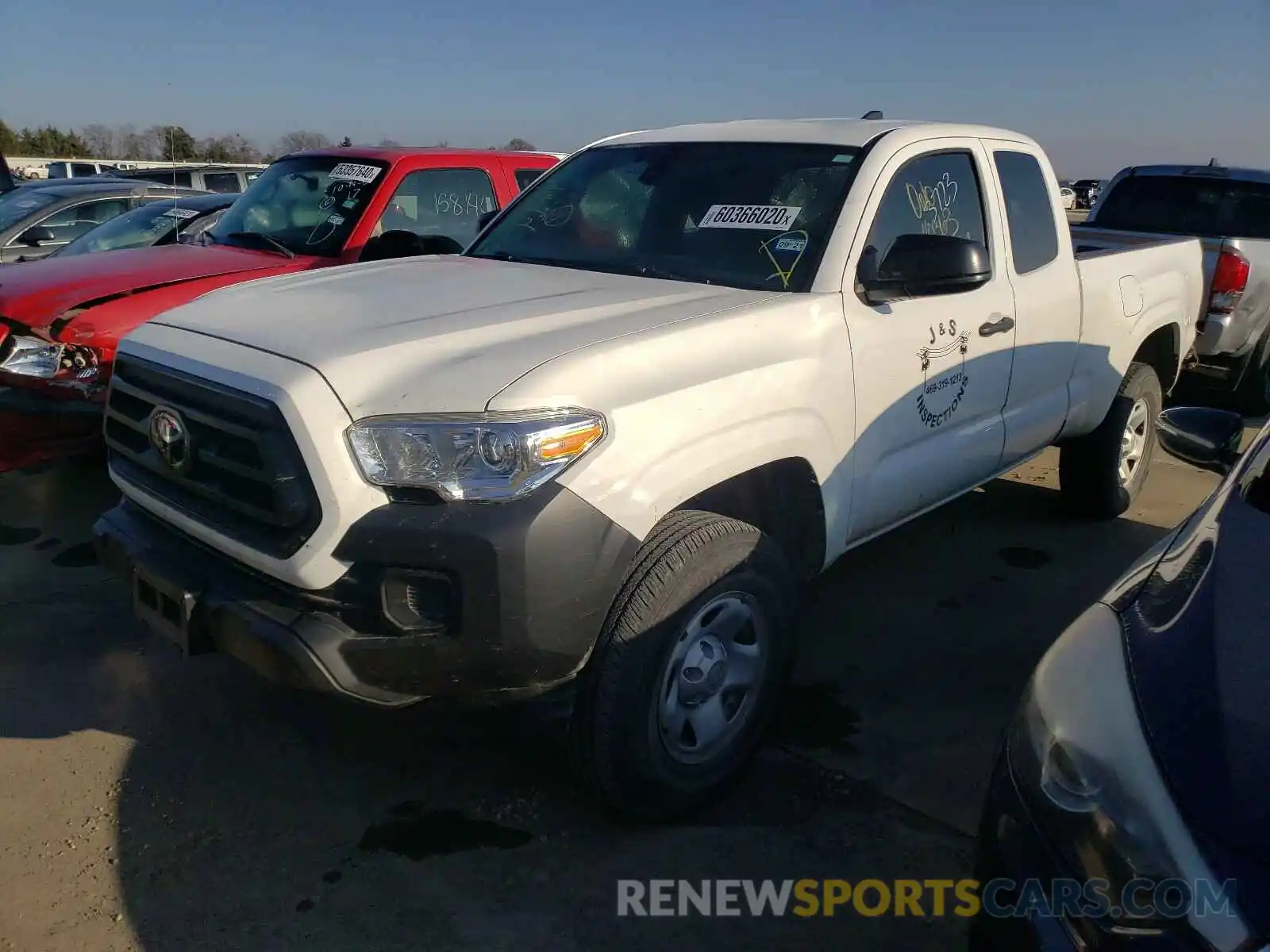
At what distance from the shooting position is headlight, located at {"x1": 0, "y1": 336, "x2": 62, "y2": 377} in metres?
4.73

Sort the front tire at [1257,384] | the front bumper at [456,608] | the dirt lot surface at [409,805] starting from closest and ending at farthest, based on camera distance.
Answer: the front bumper at [456,608], the dirt lot surface at [409,805], the front tire at [1257,384]

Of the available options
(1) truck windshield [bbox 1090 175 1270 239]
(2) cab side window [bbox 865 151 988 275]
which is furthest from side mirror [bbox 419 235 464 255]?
(1) truck windshield [bbox 1090 175 1270 239]

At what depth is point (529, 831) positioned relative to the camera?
9.56ft

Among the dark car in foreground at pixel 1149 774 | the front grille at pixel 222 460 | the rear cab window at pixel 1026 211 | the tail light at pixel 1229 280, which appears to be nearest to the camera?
the dark car in foreground at pixel 1149 774

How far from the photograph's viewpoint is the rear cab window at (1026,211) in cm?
419

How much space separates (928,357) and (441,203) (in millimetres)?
3514

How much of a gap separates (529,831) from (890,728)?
1317mm

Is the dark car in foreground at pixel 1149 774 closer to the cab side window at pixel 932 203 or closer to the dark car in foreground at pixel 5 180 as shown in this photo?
the cab side window at pixel 932 203

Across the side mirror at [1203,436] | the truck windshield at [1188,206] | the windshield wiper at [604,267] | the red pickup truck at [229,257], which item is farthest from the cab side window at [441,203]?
the truck windshield at [1188,206]

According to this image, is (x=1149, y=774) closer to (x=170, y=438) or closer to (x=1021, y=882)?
(x=1021, y=882)

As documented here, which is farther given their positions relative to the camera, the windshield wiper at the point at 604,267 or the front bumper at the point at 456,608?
the windshield wiper at the point at 604,267

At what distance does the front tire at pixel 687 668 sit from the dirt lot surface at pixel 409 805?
19cm

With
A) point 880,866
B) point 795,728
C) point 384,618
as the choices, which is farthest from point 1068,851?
point 795,728

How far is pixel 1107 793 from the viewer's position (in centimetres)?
169
